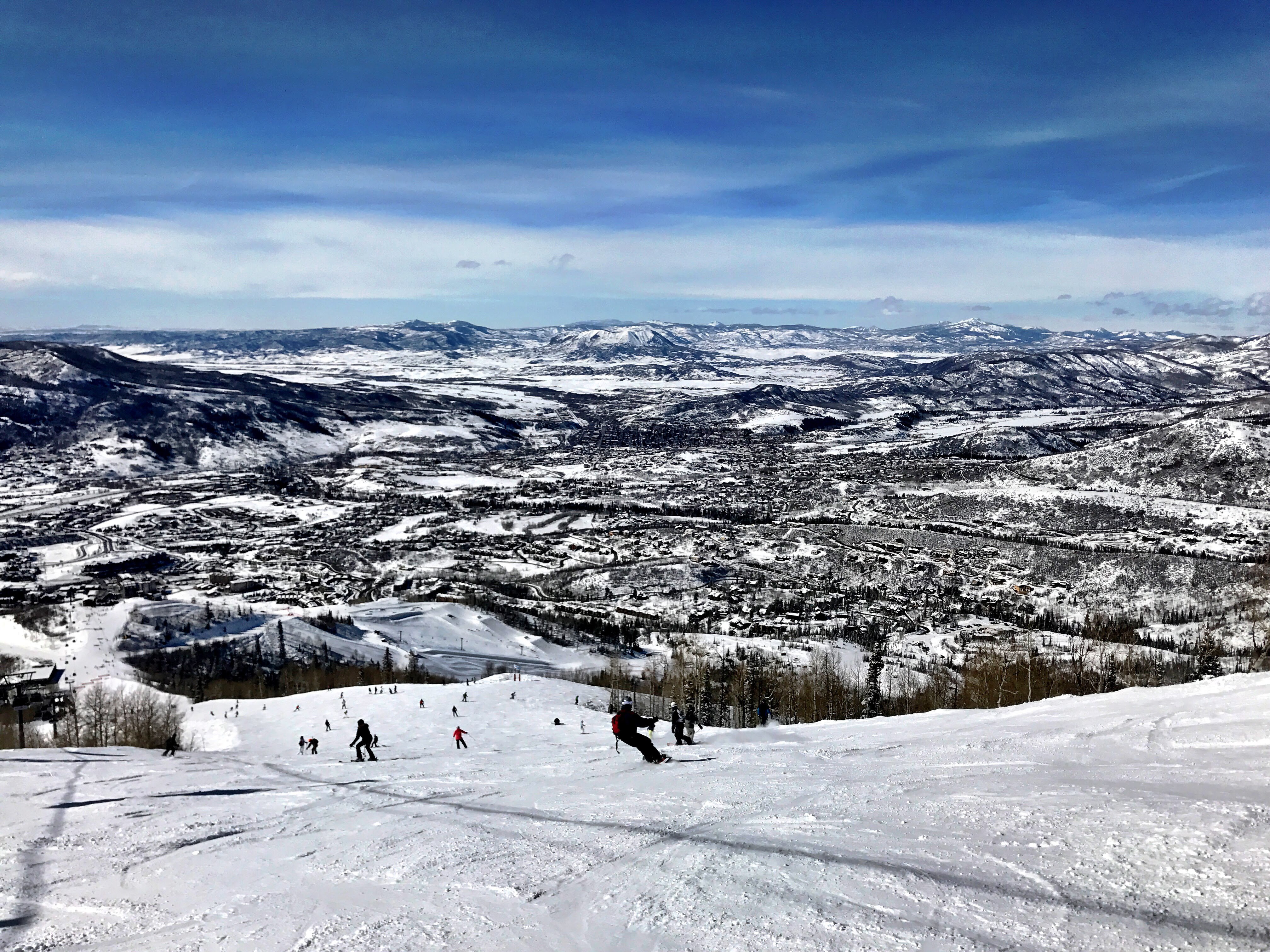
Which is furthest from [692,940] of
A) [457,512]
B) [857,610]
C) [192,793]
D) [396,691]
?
[457,512]

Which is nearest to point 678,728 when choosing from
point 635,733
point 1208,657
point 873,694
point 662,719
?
point 635,733

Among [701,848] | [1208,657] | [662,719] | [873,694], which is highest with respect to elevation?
[701,848]

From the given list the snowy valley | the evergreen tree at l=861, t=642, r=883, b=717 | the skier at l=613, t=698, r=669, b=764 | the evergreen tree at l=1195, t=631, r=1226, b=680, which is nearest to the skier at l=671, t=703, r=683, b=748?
the snowy valley

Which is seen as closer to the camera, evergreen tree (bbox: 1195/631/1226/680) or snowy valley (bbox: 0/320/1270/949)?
snowy valley (bbox: 0/320/1270/949)

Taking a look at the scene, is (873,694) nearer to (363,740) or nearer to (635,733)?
(363,740)

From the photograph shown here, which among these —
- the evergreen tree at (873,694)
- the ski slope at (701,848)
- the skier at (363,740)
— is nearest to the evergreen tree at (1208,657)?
the evergreen tree at (873,694)

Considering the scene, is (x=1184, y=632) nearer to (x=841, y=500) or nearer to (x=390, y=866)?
(x=841, y=500)

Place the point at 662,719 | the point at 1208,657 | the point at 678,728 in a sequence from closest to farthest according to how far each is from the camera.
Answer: the point at 678,728 → the point at 662,719 → the point at 1208,657

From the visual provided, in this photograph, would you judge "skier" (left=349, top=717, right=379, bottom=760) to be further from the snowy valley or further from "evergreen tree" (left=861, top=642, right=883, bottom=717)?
"evergreen tree" (left=861, top=642, right=883, bottom=717)

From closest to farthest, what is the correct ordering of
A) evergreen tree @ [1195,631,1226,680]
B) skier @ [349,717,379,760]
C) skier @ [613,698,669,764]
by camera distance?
skier @ [613,698,669,764] < skier @ [349,717,379,760] < evergreen tree @ [1195,631,1226,680]
